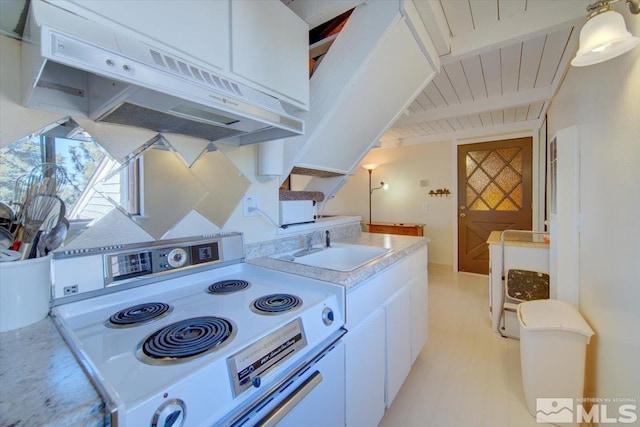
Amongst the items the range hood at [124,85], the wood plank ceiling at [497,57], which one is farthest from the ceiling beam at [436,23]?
the range hood at [124,85]

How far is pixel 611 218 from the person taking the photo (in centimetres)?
124

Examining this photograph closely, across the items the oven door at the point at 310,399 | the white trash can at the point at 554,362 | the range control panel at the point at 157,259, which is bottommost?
the white trash can at the point at 554,362

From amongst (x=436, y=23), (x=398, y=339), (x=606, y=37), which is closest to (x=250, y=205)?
(x=398, y=339)

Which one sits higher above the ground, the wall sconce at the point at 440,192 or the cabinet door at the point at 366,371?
the wall sconce at the point at 440,192

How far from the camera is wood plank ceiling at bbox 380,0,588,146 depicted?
152 cm

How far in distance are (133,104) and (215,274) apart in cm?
79

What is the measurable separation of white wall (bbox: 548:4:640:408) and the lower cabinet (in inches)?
36.2

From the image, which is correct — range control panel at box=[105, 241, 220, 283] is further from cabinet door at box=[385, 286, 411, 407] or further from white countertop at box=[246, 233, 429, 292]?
cabinet door at box=[385, 286, 411, 407]

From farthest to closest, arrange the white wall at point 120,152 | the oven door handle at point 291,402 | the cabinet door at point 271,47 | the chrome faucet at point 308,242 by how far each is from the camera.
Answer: the chrome faucet at point 308,242, the cabinet door at point 271,47, the white wall at point 120,152, the oven door handle at point 291,402

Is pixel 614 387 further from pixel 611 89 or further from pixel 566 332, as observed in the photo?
pixel 611 89

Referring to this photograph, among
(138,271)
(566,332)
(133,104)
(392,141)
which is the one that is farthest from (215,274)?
(392,141)

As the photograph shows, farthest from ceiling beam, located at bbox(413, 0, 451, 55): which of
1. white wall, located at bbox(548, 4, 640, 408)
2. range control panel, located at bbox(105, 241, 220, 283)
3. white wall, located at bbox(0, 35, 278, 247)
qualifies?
range control panel, located at bbox(105, 241, 220, 283)

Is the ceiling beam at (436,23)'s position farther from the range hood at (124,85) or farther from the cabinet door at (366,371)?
the cabinet door at (366,371)

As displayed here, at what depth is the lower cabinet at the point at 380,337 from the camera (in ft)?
3.62
